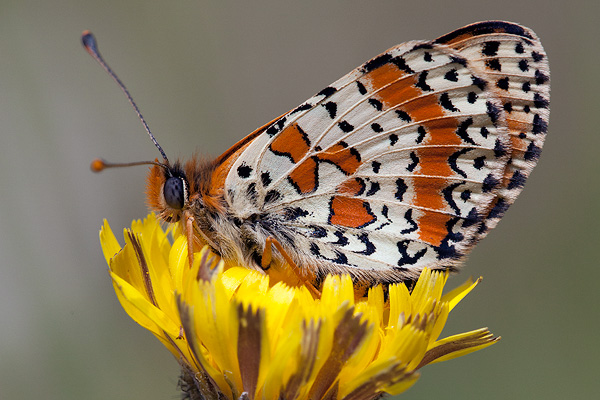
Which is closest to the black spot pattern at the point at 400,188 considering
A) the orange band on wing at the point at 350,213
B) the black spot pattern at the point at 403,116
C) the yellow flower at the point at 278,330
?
the orange band on wing at the point at 350,213

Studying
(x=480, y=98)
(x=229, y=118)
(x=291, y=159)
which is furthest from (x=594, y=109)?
(x=291, y=159)

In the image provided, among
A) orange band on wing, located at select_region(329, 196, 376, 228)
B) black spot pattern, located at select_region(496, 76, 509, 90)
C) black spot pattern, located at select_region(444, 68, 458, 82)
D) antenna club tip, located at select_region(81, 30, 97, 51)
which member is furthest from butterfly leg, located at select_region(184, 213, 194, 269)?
black spot pattern, located at select_region(496, 76, 509, 90)

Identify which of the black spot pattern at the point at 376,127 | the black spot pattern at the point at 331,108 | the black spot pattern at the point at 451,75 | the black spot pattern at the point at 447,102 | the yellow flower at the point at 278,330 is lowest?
the yellow flower at the point at 278,330

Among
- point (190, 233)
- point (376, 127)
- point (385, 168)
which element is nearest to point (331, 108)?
point (376, 127)

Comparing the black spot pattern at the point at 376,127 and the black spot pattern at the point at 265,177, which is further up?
the black spot pattern at the point at 265,177

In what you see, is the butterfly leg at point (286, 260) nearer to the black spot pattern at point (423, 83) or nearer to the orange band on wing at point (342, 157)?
the orange band on wing at point (342, 157)

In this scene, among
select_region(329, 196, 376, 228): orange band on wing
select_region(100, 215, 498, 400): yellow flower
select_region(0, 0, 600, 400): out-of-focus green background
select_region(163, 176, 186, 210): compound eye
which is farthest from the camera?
select_region(0, 0, 600, 400): out-of-focus green background

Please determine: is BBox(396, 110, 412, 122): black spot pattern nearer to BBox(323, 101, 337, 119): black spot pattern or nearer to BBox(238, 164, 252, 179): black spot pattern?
BBox(323, 101, 337, 119): black spot pattern

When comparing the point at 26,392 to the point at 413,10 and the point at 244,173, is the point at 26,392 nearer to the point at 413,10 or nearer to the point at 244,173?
the point at 244,173
